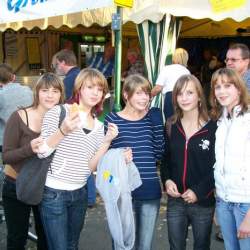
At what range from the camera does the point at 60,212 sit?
8.58 feet

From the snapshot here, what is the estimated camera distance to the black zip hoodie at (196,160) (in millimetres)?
2666

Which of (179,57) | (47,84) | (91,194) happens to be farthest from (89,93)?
(179,57)

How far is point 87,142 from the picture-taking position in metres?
2.63

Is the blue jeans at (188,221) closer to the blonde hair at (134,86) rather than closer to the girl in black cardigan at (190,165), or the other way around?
the girl in black cardigan at (190,165)

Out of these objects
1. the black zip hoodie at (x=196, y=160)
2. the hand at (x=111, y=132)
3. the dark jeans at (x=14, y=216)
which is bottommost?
the dark jeans at (x=14, y=216)

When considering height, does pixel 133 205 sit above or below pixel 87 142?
below

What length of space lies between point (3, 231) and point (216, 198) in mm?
2607

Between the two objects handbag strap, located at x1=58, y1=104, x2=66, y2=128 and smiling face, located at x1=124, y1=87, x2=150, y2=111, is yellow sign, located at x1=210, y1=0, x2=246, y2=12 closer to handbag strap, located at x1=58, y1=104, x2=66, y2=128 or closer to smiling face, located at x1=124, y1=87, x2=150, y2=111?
smiling face, located at x1=124, y1=87, x2=150, y2=111

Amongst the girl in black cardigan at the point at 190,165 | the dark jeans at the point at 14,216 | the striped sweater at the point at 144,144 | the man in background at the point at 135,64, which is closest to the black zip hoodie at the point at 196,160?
the girl in black cardigan at the point at 190,165

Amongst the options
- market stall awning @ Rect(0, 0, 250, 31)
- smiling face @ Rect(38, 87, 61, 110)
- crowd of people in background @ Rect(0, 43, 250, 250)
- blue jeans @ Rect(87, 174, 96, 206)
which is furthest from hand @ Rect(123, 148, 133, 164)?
market stall awning @ Rect(0, 0, 250, 31)

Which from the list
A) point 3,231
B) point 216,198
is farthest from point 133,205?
point 3,231

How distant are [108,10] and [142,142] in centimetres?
398

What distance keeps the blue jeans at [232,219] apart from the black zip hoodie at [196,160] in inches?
4.7

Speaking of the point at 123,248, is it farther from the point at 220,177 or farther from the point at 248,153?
the point at 248,153
